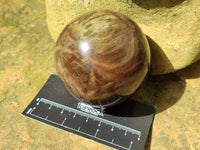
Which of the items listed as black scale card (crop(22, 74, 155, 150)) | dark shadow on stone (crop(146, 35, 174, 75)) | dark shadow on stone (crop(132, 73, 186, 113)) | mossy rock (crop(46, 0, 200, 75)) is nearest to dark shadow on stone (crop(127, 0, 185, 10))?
mossy rock (crop(46, 0, 200, 75))

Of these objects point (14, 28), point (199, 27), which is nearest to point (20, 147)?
point (14, 28)

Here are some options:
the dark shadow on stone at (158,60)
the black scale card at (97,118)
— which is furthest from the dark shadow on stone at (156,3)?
the black scale card at (97,118)

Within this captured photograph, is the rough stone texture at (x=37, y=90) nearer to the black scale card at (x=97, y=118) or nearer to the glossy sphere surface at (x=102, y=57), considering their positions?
the black scale card at (x=97, y=118)

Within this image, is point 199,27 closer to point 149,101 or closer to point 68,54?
point 149,101

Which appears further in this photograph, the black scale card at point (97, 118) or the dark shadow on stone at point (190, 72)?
the dark shadow on stone at point (190, 72)

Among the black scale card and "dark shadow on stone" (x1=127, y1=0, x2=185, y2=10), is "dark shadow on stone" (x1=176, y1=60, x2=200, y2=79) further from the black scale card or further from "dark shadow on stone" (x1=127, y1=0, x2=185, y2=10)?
"dark shadow on stone" (x1=127, y1=0, x2=185, y2=10)

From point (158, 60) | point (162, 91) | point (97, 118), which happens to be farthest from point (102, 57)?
point (162, 91)
